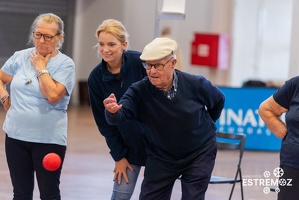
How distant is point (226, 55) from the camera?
62.5 feet

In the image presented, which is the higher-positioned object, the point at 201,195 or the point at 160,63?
the point at 160,63

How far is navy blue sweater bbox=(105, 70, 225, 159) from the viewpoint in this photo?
4668 millimetres

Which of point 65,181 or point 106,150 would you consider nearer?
point 65,181

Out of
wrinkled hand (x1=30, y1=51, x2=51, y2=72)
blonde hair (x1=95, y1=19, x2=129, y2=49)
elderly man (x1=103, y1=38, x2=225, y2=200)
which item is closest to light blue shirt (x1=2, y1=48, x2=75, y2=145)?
wrinkled hand (x1=30, y1=51, x2=51, y2=72)

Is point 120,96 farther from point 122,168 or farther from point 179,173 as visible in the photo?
point 179,173

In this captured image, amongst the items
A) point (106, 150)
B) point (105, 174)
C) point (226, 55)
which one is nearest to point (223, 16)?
point (226, 55)

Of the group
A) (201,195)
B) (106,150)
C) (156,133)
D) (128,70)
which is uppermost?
(128,70)

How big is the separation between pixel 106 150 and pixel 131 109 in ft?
23.7

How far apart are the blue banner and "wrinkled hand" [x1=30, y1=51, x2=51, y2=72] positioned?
7264 millimetres

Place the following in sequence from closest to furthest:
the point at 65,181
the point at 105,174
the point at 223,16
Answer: the point at 65,181, the point at 105,174, the point at 223,16

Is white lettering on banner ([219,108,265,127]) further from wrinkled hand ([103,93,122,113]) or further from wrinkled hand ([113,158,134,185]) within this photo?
wrinkled hand ([103,93,122,113])

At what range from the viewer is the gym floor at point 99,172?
26.2 feet

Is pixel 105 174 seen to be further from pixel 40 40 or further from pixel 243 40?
pixel 243 40

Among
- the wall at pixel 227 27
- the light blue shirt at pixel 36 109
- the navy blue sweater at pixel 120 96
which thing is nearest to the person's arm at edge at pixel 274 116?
the navy blue sweater at pixel 120 96
